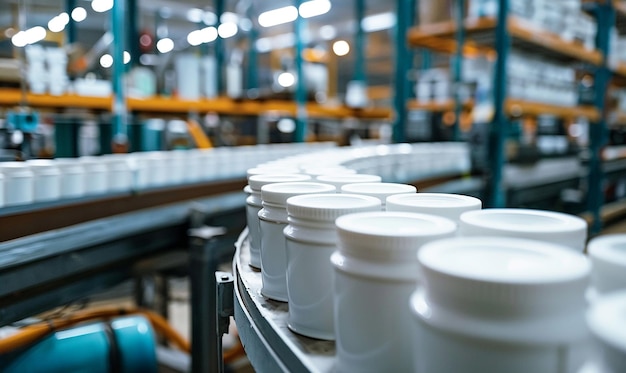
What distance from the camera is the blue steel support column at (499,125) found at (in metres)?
2.76

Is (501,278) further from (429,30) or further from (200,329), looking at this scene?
(429,30)

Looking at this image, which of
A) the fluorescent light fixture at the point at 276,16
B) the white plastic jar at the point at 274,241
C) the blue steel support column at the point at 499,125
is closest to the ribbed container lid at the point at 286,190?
the white plastic jar at the point at 274,241

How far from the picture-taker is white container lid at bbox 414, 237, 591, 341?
35cm

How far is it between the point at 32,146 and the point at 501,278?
7.19 feet

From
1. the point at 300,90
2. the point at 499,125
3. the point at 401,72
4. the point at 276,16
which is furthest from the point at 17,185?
the point at 276,16

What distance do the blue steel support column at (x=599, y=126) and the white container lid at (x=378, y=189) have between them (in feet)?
13.9

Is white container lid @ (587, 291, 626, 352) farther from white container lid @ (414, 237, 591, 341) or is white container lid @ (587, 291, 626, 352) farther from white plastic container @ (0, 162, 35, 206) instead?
white plastic container @ (0, 162, 35, 206)

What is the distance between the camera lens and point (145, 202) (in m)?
1.82

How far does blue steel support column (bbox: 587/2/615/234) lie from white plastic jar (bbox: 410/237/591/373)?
457 cm

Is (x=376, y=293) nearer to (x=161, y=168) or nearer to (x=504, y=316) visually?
(x=504, y=316)

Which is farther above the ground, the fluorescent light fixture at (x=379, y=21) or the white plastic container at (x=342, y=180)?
the fluorescent light fixture at (x=379, y=21)

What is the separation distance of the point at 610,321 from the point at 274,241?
469 millimetres

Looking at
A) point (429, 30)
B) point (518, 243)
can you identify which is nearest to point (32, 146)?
point (518, 243)

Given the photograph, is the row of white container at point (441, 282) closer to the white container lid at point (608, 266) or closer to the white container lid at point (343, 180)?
the white container lid at point (608, 266)
